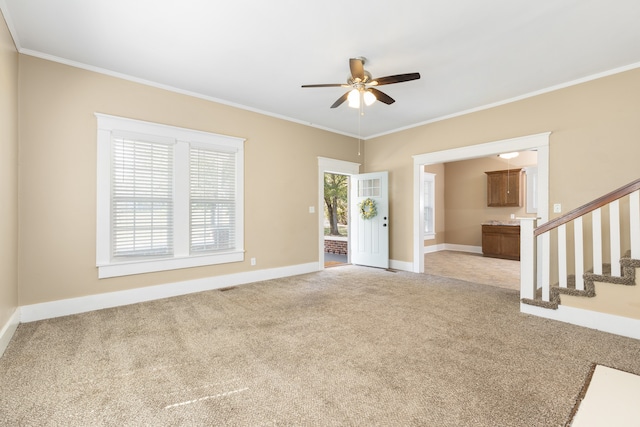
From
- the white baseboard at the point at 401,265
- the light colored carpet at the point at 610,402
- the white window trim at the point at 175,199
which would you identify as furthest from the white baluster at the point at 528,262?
the white window trim at the point at 175,199

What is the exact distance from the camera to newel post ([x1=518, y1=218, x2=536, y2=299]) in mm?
3246

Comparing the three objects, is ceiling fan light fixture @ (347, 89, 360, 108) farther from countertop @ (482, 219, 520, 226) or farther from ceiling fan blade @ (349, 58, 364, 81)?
countertop @ (482, 219, 520, 226)

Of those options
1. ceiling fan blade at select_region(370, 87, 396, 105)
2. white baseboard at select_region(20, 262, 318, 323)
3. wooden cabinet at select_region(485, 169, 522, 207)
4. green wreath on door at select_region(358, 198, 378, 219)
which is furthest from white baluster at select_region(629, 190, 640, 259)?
wooden cabinet at select_region(485, 169, 522, 207)

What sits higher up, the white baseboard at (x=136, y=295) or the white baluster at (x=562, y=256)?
the white baluster at (x=562, y=256)

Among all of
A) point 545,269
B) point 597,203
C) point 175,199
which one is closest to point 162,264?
point 175,199

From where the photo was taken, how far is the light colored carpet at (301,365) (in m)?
1.65

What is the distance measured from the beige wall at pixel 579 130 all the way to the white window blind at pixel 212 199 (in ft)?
12.8

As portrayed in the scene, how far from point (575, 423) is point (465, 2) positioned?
2.89m

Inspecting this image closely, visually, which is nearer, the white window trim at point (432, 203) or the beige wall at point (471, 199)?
the beige wall at point (471, 199)

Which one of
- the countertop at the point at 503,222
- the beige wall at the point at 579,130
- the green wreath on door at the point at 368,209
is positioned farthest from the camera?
the countertop at the point at 503,222

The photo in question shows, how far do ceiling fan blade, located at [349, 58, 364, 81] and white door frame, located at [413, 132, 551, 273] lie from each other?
2.68 metres

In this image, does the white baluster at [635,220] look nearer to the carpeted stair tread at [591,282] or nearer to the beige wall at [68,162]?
the carpeted stair tread at [591,282]

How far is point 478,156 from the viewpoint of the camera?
469 centimetres

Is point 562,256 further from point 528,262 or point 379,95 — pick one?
point 379,95
